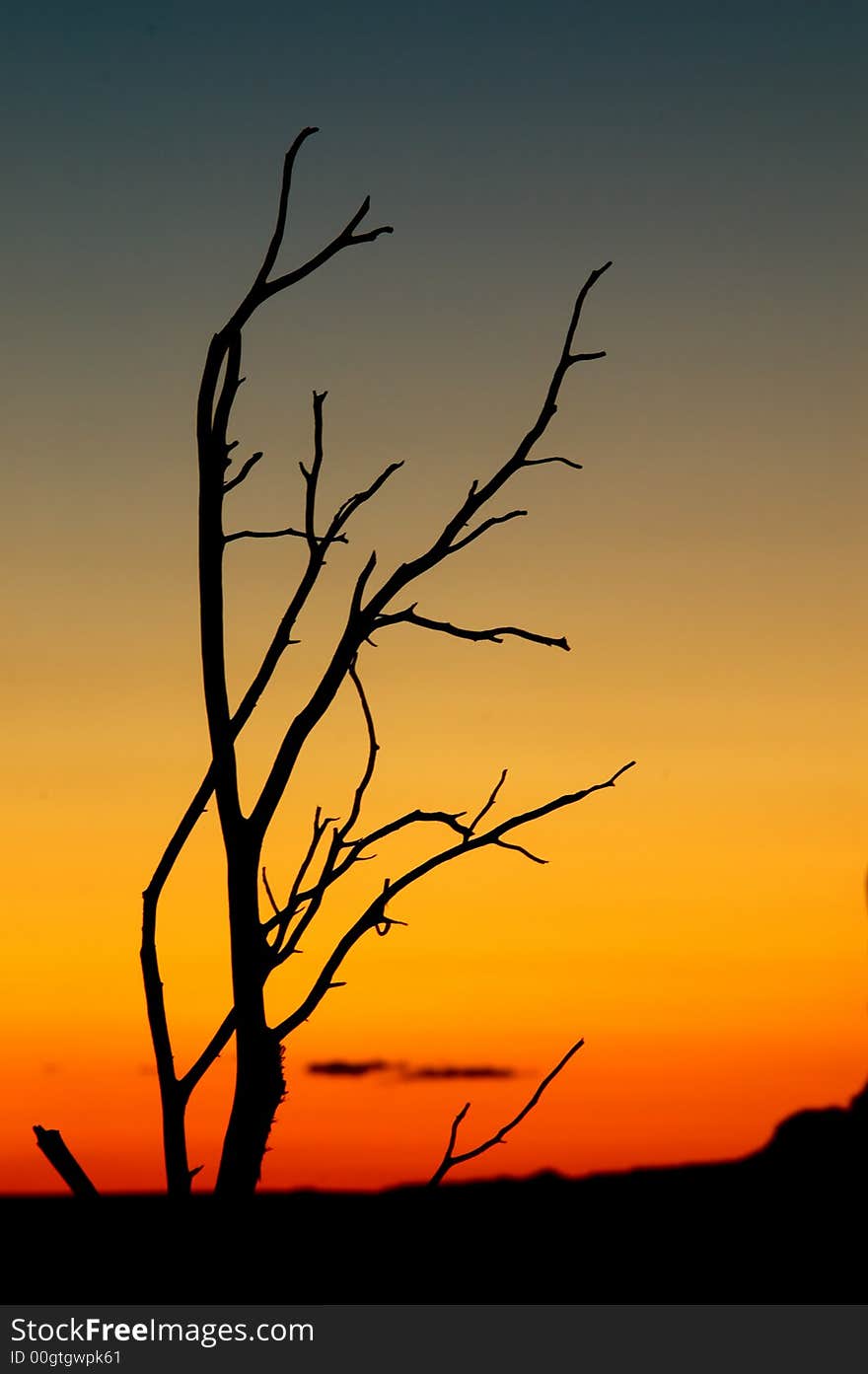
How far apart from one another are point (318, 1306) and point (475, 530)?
187cm

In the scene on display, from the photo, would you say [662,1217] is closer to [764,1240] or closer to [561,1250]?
[764,1240]

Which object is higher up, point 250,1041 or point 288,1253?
point 250,1041

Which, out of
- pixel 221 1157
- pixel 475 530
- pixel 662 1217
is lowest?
pixel 662 1217

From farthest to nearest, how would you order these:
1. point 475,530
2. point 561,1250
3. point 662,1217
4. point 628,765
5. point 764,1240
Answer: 1. point 662,1217
2. point 764,1240
3. point 561,1250
4. point 628,765
5. point 475,530

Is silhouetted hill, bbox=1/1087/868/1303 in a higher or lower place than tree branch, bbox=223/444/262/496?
lower

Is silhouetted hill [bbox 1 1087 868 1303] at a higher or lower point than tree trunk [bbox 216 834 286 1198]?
lower

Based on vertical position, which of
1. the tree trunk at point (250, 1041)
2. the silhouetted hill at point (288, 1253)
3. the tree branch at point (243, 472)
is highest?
the tree branch at point (243, 472)

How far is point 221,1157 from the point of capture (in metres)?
3.70

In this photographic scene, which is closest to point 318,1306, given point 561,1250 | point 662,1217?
point 561,1250

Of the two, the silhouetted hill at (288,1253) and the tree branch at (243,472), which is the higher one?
the tree branch at (243,472)

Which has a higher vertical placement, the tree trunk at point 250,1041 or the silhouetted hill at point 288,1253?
the tree trunk at point 250,1041

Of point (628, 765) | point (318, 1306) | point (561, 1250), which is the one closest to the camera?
point (318, 1306)

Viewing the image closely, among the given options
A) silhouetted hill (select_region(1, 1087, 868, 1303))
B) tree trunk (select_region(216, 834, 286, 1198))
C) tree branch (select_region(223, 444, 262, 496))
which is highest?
tree branch (select_region(223, 444, 262, 496))

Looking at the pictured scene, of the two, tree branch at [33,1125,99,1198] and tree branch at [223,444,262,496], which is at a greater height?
tree branch at [223,444,262,496]
